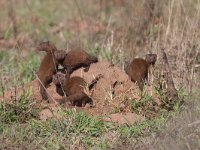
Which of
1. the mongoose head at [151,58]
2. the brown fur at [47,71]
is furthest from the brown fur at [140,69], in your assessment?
the brown fur at [47,71]

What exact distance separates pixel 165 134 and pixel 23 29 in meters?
5.29

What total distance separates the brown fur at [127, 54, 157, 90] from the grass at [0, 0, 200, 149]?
34cm

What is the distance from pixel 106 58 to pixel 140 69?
4.02ft

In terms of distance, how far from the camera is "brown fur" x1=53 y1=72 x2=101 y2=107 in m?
6.12

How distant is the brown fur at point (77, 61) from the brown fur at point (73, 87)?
A: 0.13m

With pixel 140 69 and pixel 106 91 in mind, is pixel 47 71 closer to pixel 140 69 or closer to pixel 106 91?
pixel 106 91

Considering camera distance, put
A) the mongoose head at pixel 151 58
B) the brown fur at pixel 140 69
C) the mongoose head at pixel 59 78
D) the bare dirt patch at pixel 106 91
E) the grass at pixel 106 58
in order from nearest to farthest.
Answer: the grass at pixel 106 58 < the bare dirt patch at pixel 106 91 < the mongoose head at pixel 59 78 < the brown fur at pixel 140 69 < the mongoose head at pixel 151 58

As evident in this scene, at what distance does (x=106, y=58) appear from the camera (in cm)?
770

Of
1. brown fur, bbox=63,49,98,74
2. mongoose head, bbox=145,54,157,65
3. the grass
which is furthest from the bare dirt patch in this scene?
mongoose head, bbox=145,54,157,65

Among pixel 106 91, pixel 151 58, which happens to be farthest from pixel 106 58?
pixel 106 91

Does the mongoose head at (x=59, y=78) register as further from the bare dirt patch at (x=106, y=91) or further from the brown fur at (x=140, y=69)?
the brown fur at (x=140, y=69)

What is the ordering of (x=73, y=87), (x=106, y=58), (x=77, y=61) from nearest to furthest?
(x=73, y=87) → (x=77, y=61) → (x=106, y=58)

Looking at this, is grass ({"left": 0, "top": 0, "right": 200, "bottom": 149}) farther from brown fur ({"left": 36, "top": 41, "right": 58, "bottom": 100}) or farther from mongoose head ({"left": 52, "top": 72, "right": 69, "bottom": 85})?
mongoose head ({"left": 52, "top": 72, "right": 69, "bottom": 85})

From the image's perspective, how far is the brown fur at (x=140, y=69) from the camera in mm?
6516
